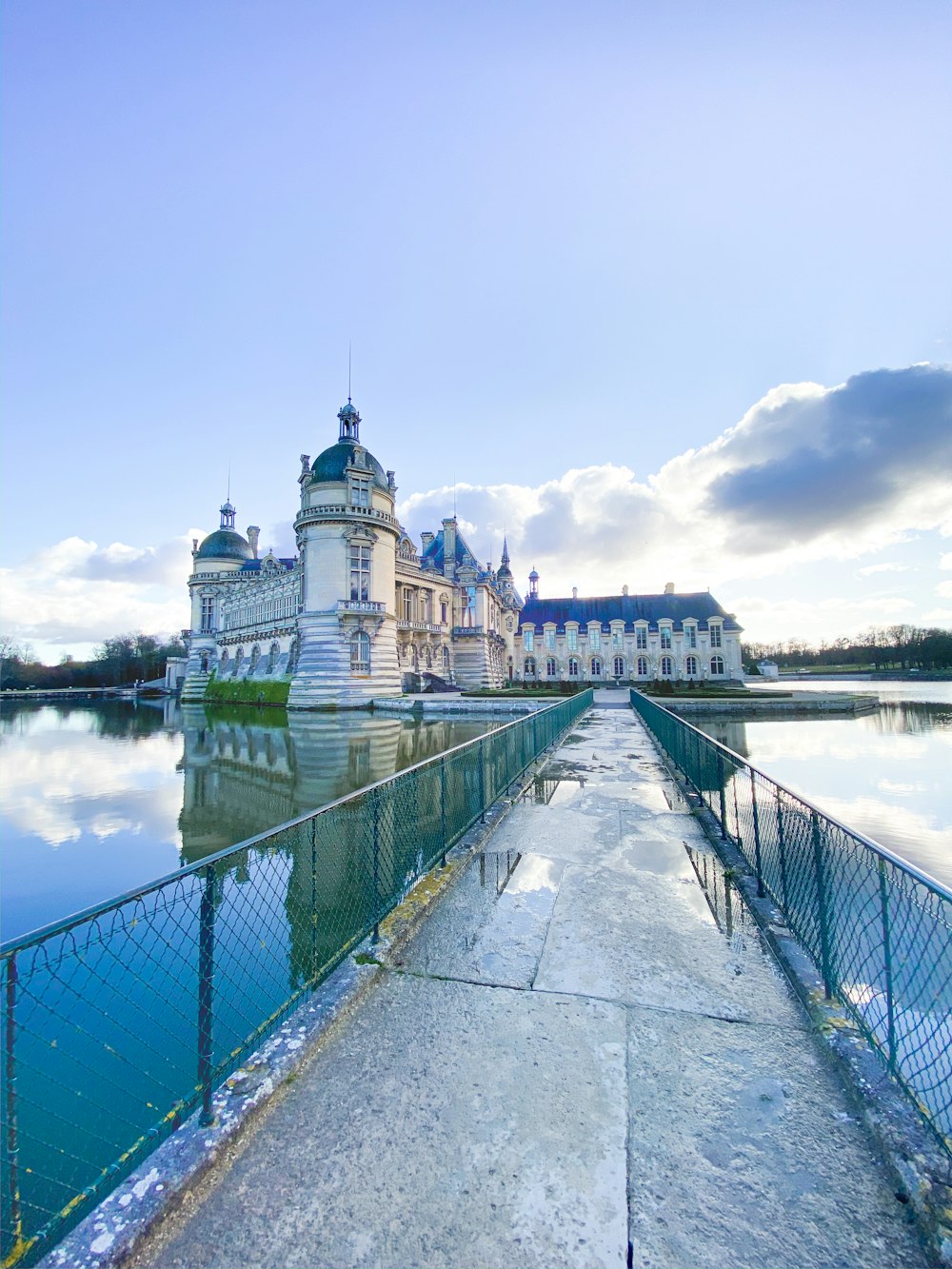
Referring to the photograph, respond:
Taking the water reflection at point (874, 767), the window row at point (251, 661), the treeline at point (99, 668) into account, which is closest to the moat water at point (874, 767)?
the water reflection at point (874, 767)

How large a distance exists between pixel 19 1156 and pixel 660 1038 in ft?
12.9

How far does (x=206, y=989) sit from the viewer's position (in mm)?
2971

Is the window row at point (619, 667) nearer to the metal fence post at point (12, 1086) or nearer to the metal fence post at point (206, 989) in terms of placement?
the metal fence post at point (206, 989)

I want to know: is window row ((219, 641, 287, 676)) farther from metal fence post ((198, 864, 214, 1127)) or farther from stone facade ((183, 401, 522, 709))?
metal fence post ((198, 864, 214, 1127))

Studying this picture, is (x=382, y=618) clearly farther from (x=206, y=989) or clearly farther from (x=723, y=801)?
(x=206, y=989)

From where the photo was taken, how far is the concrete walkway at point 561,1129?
83.0 inches

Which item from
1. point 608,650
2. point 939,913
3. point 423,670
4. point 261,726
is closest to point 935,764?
point 939,913

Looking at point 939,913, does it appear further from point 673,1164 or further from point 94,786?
point 94,786

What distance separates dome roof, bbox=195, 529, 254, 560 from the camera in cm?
5288

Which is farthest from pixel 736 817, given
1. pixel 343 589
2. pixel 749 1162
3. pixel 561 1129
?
pixel 343 589

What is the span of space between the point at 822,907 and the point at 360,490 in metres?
35.3

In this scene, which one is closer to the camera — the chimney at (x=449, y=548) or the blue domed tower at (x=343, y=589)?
the blue domed tower at (x=343, y=589)

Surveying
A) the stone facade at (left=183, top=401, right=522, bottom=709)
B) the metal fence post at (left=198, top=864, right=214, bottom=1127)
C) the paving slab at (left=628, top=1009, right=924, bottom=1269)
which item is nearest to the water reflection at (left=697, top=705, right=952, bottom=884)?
the paving slab at (left=628, top=1009, right=924, bottom=1269)

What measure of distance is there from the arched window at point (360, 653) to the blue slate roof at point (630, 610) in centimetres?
2825
